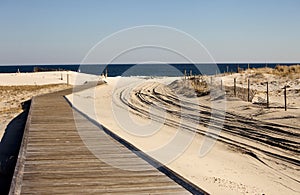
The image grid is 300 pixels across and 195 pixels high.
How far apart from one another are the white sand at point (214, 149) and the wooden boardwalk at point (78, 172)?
1.73m

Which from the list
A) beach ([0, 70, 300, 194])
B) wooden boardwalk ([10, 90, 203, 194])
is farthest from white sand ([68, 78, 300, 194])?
wooden boardwalk ([10, 90, 203, 194])

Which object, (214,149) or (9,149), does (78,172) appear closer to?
(214,149)

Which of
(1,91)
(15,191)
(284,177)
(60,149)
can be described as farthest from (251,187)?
(1,91)

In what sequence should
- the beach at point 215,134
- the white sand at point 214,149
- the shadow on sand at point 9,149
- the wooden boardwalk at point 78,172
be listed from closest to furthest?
the wooden boardwalk at point 78,172, the shadow on sand at point 9,149, the white sand at point 214,149, the beach at point 215,134

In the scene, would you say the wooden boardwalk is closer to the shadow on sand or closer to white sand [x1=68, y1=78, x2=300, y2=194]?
the shadow on sand

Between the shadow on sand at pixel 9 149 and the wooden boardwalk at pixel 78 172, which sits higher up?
the wooden boardwalk at pixel 78 172

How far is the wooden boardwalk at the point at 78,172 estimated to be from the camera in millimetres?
6215

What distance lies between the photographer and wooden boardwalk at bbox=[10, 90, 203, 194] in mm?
6215

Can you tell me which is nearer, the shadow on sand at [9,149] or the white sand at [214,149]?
the shadow on sand at [9,149]

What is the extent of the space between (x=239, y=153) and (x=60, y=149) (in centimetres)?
519

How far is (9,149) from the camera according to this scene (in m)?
12.6

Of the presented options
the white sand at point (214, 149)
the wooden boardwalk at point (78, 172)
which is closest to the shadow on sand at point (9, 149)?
the wooden boardwalk at point (78, 172)

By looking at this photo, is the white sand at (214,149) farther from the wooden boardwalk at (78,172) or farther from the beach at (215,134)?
the wooden boardwalk at (78,172)

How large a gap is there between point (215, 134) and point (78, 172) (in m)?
8.04
